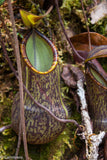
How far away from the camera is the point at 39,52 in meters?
1.25

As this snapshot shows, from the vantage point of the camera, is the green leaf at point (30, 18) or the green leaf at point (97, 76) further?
the green leaf at point (97, 76)

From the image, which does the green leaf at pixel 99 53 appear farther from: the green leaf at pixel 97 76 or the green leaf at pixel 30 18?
the green leaf at pixel 30 18

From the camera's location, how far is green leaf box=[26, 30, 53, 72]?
118 cm

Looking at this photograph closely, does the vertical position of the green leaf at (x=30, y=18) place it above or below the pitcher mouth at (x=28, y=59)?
above

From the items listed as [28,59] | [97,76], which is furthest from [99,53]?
[28,59]

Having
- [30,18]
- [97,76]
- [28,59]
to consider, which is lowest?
[97,76]

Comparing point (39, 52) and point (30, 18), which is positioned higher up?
point (30, 18)

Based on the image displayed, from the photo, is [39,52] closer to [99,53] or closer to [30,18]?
[30,18]

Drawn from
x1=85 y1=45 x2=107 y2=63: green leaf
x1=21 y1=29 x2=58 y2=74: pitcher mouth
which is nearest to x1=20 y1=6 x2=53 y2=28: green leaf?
x1=21 y1=29 x2=58 y2=74: pitcher mouth

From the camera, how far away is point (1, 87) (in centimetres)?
135

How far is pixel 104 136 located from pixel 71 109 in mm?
331

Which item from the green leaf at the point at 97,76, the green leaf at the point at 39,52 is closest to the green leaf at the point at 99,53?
the green leaf at the point at 97,76

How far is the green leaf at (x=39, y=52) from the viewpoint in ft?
3.86

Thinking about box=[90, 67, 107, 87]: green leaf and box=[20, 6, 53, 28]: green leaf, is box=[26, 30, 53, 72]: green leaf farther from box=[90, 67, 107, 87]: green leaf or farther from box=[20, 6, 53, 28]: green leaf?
box=[90, 67, 107, 87]: green leaf
